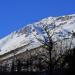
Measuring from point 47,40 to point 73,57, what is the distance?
3.94m

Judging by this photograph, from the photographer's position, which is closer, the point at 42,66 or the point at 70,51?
the point at 70,51

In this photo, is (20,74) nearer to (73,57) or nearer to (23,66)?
(73,57)

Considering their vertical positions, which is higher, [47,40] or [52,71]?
[47,40]

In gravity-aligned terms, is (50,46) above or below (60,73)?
above

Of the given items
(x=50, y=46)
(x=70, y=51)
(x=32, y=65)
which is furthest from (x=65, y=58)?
(x=32, y=65)

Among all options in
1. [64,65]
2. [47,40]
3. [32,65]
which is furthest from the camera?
[32,65]

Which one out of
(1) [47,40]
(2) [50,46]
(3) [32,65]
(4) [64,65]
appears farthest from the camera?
(3) [32,65]

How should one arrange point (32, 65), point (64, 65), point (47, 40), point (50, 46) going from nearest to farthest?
point (50, 46) → point (47, 40) → point (64, 65) → point (32, 65)

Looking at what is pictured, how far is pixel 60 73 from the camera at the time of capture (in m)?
43.9

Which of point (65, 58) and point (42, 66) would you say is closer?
point (65, 58)

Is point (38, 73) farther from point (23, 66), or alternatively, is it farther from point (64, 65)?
point (23, 66)

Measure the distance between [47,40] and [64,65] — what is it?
4936 mm

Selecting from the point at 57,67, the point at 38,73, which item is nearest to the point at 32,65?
the point at 57,67

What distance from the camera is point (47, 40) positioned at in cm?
4669
